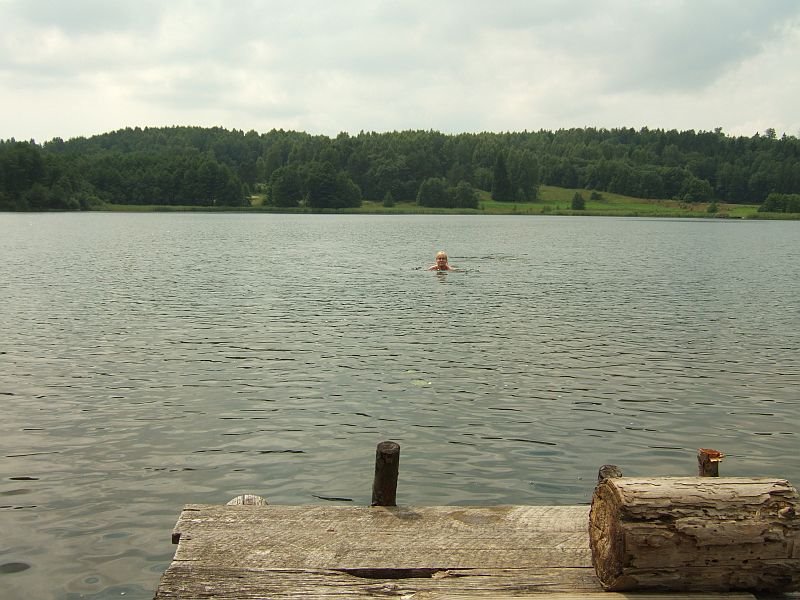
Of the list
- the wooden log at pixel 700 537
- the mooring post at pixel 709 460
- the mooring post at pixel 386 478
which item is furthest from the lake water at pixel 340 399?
the wooden log at pixel 700 537

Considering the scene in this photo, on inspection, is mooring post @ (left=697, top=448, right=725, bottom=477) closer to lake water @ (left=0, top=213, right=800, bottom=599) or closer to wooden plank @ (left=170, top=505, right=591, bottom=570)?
wooden plank @ (left=170, top=505, right=591, bottom=570)

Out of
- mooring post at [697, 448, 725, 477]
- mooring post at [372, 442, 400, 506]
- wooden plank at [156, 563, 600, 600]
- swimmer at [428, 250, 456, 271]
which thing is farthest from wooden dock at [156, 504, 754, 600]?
swimmer at [428, 250, 456, 271]

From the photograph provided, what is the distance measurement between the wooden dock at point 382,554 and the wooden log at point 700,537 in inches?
7.7

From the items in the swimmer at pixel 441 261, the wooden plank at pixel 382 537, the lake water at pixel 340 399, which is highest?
the swimmer at pixel 441 261

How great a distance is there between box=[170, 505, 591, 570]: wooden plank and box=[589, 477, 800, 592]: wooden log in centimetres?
82

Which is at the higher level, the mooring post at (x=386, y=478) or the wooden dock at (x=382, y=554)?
the mooring post at (x=386, y=478)

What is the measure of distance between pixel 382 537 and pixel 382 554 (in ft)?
1.37

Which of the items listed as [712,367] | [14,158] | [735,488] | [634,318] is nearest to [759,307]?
[634,318]

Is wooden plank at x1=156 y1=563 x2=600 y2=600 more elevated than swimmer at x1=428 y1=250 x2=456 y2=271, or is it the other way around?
swimmer at x1=428 y1=250 x2=456 y2=271

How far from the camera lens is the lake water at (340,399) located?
12.8 metres

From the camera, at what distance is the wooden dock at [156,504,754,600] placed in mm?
7574

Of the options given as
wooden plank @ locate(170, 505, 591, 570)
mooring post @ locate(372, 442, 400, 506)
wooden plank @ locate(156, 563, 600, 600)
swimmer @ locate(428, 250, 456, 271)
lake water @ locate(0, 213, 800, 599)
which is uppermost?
swimmer @ locate(428, 250, 456, 271)

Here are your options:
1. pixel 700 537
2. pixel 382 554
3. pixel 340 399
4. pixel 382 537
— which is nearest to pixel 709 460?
pixel 700 537

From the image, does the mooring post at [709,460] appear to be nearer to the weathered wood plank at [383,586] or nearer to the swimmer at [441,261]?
the weathered wood plank at [383,586]
